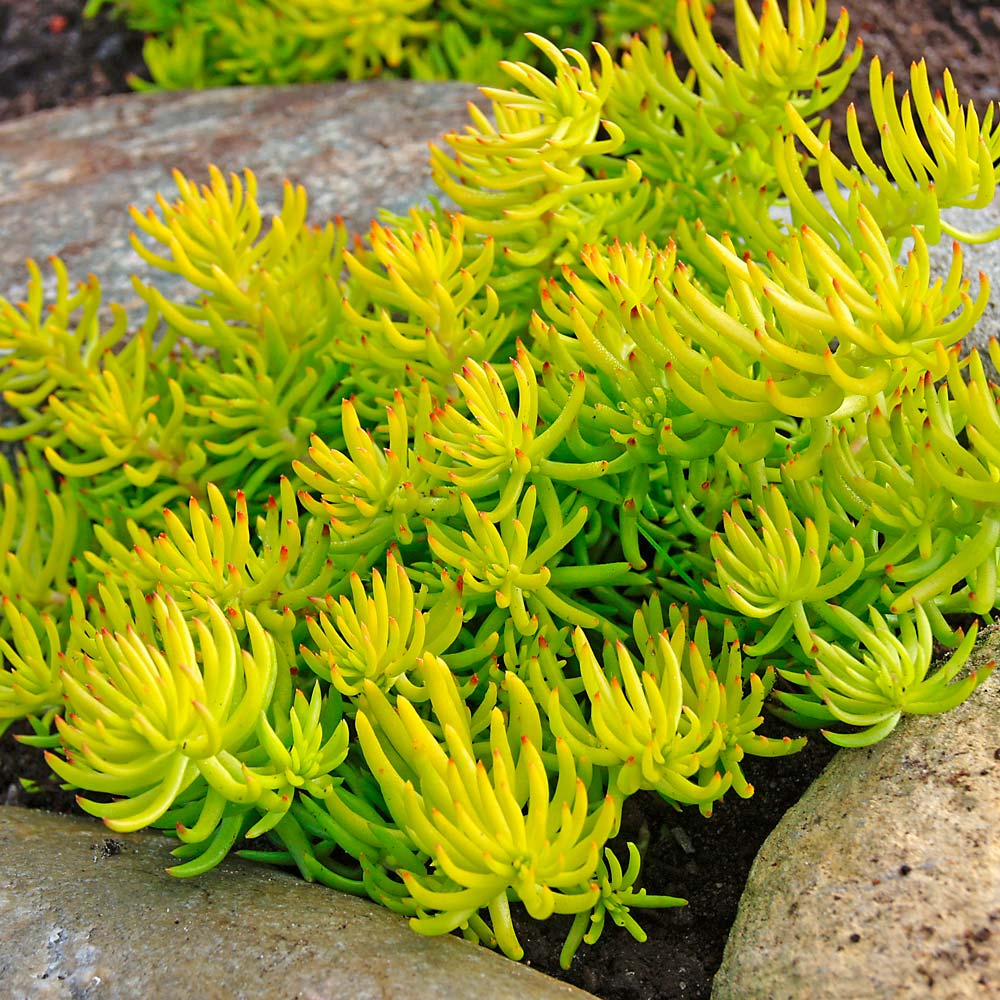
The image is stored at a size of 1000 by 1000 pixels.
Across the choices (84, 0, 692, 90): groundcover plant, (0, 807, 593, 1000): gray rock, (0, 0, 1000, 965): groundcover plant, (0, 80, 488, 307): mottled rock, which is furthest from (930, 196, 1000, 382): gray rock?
(0, 807, 593, 1000): gray rock

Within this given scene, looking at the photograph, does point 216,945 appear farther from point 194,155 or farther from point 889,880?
point 194,155

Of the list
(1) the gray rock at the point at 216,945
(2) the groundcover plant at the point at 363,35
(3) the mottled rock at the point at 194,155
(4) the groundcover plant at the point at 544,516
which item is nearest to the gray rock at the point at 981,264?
(4) the groundcover plant at the point at 544,516

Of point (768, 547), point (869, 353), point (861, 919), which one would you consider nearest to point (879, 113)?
point (869, 353)

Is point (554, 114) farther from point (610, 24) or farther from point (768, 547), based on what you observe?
point (610, 24)

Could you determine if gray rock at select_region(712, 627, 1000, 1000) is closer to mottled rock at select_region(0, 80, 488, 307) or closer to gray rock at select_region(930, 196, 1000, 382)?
gray rock at select_region(930, 196, 1000, 382)

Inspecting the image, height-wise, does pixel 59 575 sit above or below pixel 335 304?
below

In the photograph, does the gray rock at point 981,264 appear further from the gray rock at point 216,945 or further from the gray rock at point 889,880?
the gray rock at point 216,945
